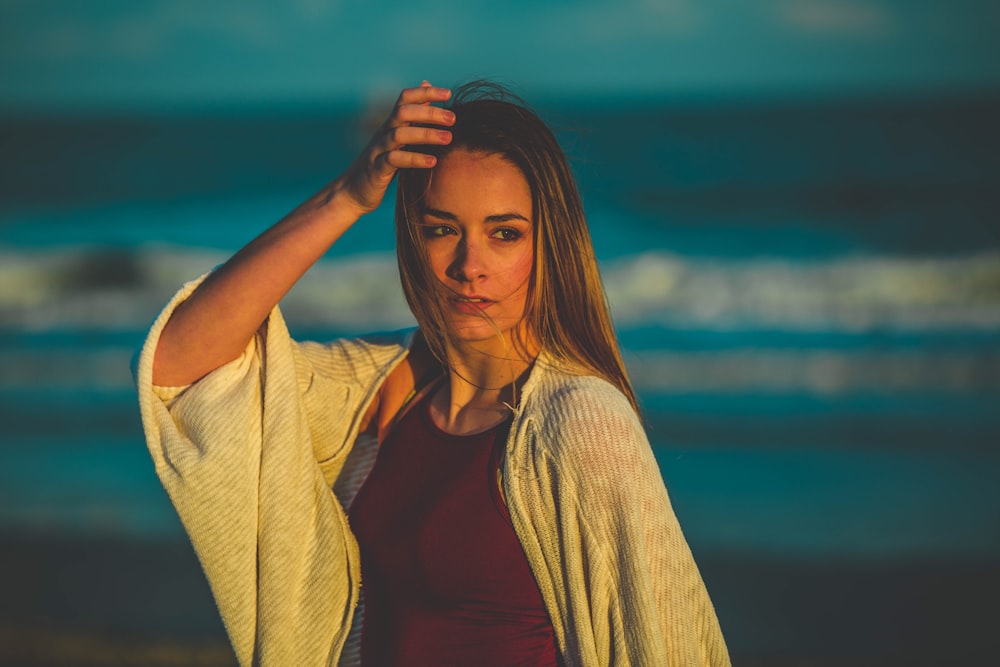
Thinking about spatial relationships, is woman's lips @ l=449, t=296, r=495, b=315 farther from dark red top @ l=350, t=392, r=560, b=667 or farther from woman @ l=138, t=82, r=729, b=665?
dark red top @ l=350, t=392, r=560, b=667

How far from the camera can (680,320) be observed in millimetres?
11234

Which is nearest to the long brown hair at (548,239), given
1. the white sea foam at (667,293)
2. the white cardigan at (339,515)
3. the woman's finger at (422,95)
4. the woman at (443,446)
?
the woman at (443,446)

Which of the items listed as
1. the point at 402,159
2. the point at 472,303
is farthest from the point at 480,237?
the point at 402,159

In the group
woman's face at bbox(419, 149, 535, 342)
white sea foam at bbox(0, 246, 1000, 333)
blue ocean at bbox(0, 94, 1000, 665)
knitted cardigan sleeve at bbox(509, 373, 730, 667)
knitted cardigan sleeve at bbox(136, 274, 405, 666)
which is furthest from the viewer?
white sea foam at bbox(0, 246, 1000, 333)

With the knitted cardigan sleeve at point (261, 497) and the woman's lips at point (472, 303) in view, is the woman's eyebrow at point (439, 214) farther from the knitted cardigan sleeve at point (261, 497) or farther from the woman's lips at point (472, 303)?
the knitted cardigan sleeve at point (261, 497)

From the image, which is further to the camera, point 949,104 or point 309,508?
point 949,104

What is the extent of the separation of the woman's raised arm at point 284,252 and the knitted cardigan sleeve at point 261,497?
1.7 inches

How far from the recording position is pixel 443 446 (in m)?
2.15

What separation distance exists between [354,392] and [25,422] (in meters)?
6.15

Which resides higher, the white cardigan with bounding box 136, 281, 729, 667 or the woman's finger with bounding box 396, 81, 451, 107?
the woman's finger with bounding box 396, 81, 451, 107

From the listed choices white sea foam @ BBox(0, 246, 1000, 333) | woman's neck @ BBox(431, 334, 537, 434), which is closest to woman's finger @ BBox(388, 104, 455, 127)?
woman's neck @ BBox(431, 334, 537, 434)

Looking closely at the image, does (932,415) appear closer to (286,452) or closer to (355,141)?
(286,452)

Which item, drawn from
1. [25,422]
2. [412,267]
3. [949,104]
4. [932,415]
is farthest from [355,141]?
[412,267]

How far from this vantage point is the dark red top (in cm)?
199
